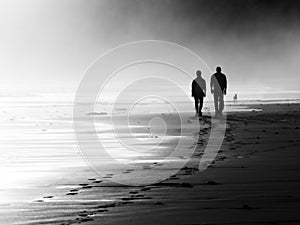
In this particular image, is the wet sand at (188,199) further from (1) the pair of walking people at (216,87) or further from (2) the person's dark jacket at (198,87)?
(2) the person's dark jacket at (198,87)

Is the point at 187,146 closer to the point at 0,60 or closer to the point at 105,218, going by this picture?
the point at 105,218

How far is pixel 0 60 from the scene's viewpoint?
470 ft

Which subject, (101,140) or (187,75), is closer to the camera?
(101,140)

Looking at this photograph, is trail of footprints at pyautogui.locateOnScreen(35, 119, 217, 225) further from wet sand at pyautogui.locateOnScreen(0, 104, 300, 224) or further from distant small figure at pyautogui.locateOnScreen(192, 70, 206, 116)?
distant small figure at pyautogui.locateOnScreen(192, 70, 206, 116)

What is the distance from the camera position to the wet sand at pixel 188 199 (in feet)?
24.3

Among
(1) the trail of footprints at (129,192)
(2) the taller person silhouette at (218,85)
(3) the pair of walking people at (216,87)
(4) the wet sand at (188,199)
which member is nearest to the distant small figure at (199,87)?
(3) the pair of walking people at (216,87)

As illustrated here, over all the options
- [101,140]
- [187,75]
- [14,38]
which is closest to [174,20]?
[187,75]

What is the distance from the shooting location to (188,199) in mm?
8484

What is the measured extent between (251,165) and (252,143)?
15.6 ft

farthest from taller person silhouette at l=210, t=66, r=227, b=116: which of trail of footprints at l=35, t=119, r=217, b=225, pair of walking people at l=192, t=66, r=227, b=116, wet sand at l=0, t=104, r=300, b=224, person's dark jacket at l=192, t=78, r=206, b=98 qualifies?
trail of footprints at l=35, t=119, r=217, b=225

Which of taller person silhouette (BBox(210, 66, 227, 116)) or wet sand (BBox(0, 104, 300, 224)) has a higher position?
taller person silhouette (BBox(210, 66, 227, 116))

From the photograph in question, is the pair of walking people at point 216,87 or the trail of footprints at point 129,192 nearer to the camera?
the trail of footprints at point 129,192

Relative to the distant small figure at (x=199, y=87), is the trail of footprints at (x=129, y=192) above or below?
below

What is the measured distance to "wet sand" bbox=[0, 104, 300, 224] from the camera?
7.40m
